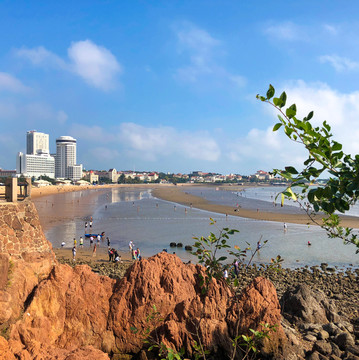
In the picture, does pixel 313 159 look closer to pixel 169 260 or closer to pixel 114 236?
pixel 169 260

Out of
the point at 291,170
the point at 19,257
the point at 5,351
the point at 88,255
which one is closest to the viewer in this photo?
the point at 291,170

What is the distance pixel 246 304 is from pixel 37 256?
7.27 meters

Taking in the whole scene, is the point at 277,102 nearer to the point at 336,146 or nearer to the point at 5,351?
the point at 336,146

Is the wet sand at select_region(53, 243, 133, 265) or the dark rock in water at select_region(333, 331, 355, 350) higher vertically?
the dark rock in water at select_region(333, 331, 355, 350)

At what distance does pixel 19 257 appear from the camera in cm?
1076

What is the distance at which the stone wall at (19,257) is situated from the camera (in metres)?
8.39

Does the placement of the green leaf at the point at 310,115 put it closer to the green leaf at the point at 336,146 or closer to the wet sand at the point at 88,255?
the green leaf at the point at 336,146

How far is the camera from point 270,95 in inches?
138

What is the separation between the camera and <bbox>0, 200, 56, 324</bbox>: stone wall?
27.5 feet

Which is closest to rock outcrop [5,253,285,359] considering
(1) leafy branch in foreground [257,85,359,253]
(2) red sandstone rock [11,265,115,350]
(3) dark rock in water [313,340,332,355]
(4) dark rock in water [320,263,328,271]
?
(2) red sandstone rock [11,265,115,350]

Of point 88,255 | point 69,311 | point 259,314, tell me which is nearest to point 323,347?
point 259,314

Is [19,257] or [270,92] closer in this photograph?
[270,92]

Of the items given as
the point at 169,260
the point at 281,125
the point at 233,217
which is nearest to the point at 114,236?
the point at 233,217

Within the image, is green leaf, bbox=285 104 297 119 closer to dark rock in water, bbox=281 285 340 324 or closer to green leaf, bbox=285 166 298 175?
green leaf, bbox=285 166 298 175
